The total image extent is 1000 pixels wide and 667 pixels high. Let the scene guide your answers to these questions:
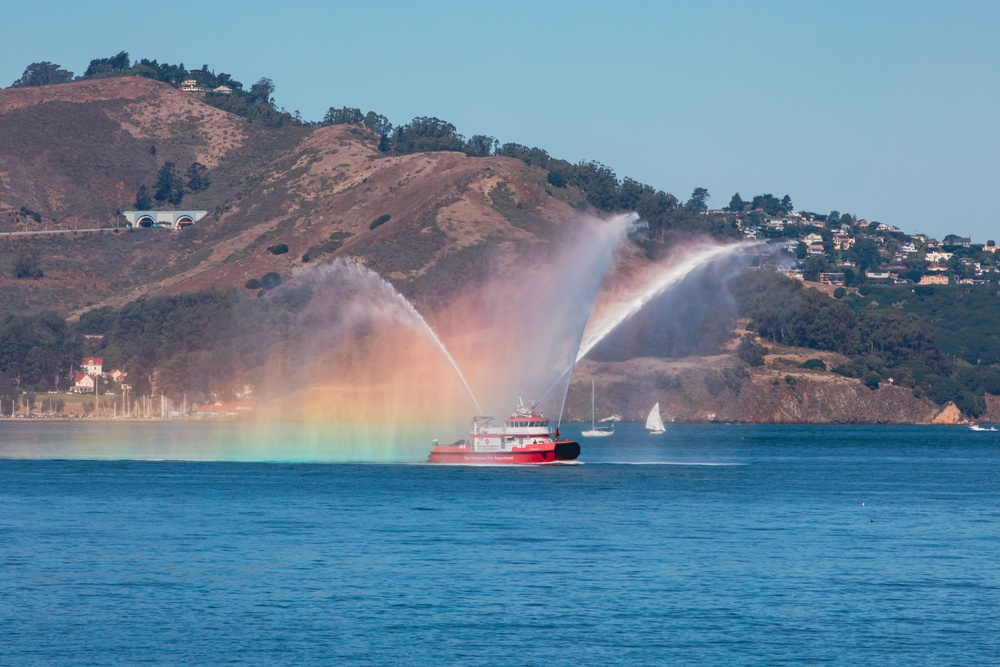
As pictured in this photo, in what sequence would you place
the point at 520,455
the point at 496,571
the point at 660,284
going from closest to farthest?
the point at 496,571
the point at 660,284
the point at 520,455

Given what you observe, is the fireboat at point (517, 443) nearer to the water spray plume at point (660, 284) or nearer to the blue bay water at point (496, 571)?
the blue bay water at point (496, 571)

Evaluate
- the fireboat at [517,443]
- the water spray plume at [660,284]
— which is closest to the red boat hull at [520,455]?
the fireboat at [517,443]

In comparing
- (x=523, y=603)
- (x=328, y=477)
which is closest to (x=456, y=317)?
(x=328, y=477)

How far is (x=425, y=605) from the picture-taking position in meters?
51.2

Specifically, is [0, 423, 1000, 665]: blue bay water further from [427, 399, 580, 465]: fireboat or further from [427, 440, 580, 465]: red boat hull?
→ [427, 399, 580, 465]: fireboat

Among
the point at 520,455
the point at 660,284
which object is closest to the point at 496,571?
the point at 660,284

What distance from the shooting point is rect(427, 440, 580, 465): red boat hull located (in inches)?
4013

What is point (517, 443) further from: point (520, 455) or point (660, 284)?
point (660, 284)

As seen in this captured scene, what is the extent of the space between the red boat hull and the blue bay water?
1523 millimetres

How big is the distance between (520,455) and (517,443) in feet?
2.90

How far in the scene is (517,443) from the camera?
102m

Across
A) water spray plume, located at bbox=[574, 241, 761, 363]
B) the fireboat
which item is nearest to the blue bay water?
the fireboat

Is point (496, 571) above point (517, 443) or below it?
below

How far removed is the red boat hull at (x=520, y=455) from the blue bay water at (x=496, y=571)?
1.52 metres
